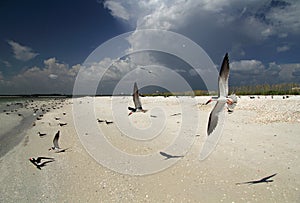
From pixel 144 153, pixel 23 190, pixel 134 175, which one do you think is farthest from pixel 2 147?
pixel 134 175

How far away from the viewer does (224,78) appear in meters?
7.54

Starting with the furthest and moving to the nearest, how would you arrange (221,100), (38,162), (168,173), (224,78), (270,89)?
(270,89)
(38,162)
(221,100)
(168,173)
(224,78)

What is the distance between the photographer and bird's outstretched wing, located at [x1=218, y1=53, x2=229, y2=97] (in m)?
7.17

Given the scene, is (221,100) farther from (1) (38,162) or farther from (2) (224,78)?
(1) (38,162)

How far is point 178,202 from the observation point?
5949 mm

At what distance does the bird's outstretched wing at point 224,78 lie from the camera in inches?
282

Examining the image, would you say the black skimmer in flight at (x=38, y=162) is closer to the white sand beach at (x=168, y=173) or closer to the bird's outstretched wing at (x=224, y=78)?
the white sand beach at (x=168, y=173)

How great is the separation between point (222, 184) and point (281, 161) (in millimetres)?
2822

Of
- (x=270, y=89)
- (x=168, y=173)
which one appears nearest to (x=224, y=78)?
(x=168, y=173)

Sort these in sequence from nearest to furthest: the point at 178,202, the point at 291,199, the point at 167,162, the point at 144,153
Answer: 1. the point at 291,199
2. the point at 178,202
3. the point at 167,162
4. the point at 144,153

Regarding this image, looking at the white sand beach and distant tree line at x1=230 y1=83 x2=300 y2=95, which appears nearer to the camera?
the white sand beach

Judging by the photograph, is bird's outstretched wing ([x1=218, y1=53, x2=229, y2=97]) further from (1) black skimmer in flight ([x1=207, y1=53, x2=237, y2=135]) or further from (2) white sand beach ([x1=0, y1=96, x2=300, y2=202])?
(2) white sand beach ([x1=0, y1=96, x2=300, y2=202])

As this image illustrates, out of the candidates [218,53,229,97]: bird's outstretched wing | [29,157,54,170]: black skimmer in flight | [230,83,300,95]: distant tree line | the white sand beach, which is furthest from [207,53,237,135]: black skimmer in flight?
[230,83,300,95]: distant tree line

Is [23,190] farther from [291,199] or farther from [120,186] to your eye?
[291,199]
